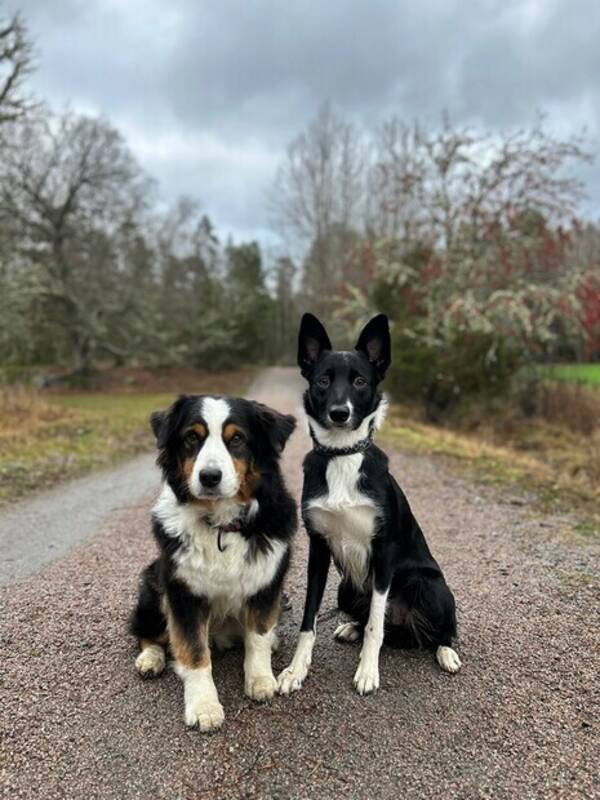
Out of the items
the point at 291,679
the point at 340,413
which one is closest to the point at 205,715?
the point at 291,679

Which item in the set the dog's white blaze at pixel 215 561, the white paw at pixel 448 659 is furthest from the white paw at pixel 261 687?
the white paw at pixel 448 659

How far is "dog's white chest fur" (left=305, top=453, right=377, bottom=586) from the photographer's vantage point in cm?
289

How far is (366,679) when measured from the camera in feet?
9.42

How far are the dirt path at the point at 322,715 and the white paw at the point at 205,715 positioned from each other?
5cm

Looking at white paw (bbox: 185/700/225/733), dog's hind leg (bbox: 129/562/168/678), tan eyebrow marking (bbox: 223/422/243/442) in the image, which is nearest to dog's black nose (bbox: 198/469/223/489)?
tan eyebrow marking (bbox: 223/422/243/442)

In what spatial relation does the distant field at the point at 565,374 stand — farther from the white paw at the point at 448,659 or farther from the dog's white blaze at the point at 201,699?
the dog's white blaze at the point at 201,699

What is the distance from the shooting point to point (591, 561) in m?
4.82

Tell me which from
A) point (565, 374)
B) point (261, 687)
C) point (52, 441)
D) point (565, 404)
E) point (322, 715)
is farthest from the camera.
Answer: point (565, 374)

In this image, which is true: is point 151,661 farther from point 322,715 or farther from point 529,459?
A: point 529,459

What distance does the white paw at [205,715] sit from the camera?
8.40 feet

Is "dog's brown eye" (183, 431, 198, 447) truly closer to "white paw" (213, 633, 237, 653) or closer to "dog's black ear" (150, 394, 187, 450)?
"dog's black ear" (150, 394, 187, 450)

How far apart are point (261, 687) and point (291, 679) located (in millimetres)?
175

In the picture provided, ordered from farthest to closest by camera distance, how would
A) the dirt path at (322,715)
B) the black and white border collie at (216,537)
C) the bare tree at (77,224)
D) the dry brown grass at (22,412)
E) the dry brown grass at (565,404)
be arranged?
the bare tree at (77,224)
the dry brown grass at (565,404)
the dry brown grass at (22,412)
the black and white border collie at (216,537)
the dirt path at (322,715)

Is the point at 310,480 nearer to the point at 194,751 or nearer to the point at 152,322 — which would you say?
the point at 194,751
